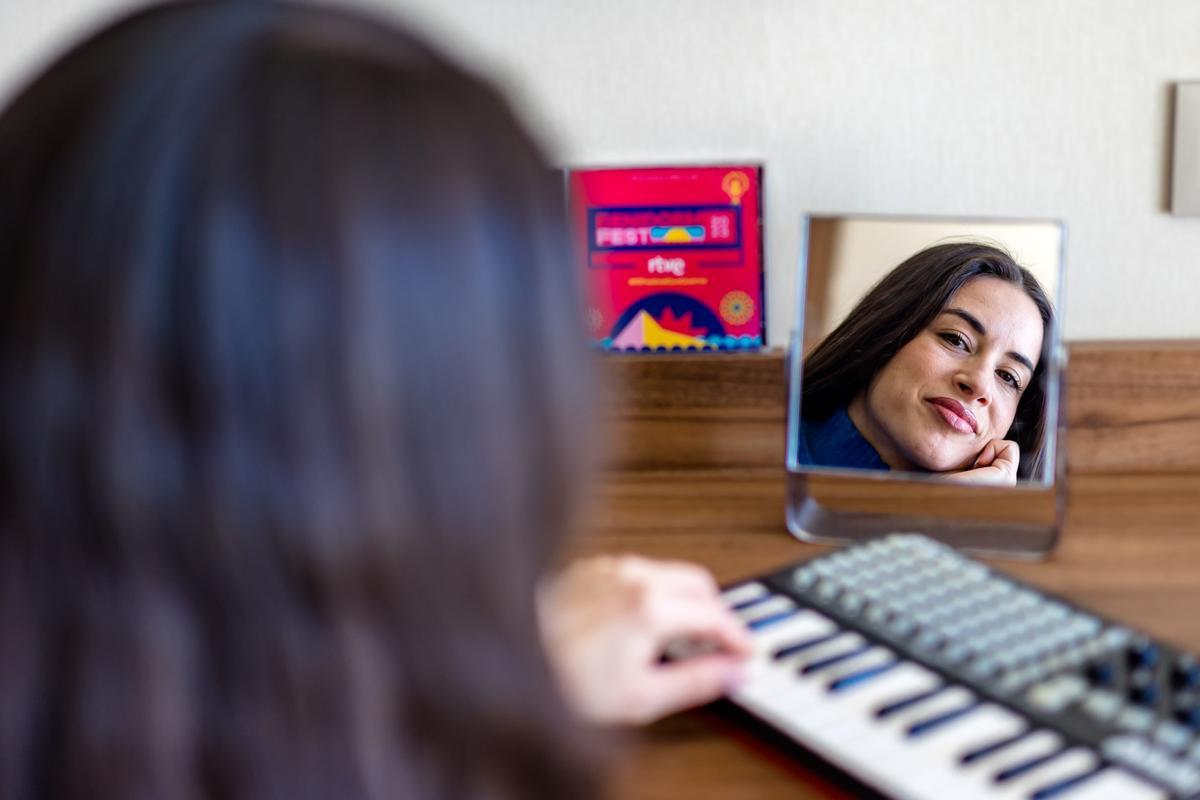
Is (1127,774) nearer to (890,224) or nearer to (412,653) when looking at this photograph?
(412,653)

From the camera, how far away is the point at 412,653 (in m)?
0.33

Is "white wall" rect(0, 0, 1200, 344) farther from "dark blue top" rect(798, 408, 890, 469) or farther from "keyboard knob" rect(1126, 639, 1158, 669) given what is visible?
"keyboard knob" rect(1126, 639, 1158, 669)

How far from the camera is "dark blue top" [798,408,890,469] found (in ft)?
2.54

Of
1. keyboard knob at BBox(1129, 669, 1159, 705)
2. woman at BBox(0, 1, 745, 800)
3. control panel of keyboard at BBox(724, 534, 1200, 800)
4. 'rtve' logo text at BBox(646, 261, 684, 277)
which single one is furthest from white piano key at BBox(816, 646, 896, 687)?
'rtve' logo text at BBox(646, 261, 684, 277)

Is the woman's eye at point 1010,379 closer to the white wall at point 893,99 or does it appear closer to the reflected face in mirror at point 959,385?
the reflected face in mirror at point 959,385

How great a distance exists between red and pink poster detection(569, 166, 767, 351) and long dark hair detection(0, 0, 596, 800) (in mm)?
502

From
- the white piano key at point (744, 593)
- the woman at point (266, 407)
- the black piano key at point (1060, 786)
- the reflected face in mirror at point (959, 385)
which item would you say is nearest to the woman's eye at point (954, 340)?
the reflected face in mirror at point (959, 385)

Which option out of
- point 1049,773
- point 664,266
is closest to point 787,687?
point 1049,773

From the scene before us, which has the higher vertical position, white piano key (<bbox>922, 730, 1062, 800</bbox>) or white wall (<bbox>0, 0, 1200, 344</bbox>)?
white wall (<bbox>0, 0, 1200, 344</bbox>)

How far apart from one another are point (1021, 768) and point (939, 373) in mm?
354

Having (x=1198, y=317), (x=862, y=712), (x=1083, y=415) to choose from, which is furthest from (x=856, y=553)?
(x=1198, y=317)

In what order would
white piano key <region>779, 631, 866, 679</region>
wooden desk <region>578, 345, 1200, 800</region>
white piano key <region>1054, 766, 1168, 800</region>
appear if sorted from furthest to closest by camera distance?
wooden desk <region>578, 345, 1200, 800</region>, white piano key <region>779, 631, 866, 679</region>, white piano key <region>1054, 766, 1168, 800</region>

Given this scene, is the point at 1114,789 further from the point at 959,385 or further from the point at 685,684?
the point at 959,385

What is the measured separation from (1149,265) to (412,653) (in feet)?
2.27
